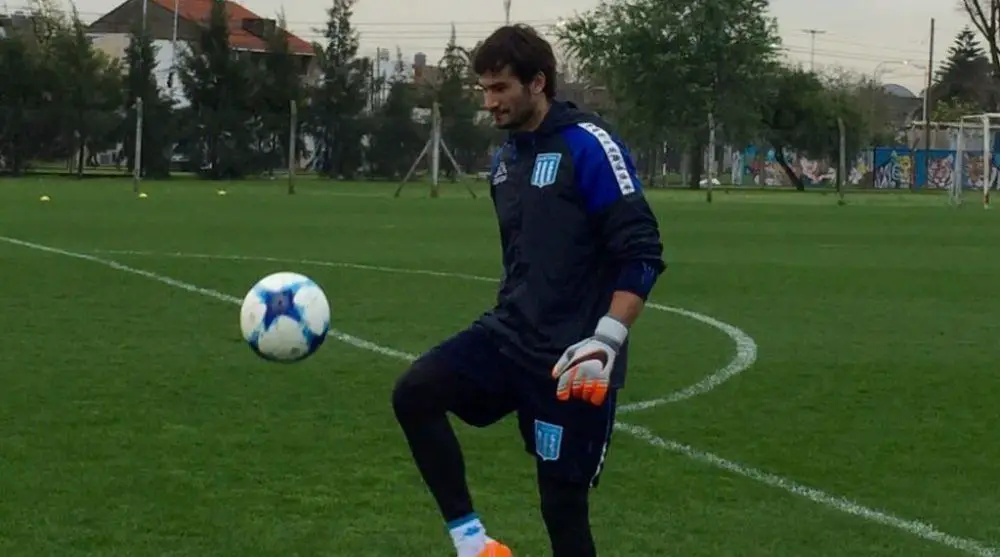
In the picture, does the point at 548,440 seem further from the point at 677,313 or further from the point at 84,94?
the point at 84,94

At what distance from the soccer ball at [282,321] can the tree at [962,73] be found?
10473 cm

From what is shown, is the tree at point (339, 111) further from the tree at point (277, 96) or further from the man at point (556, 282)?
the man at point (556, 282)

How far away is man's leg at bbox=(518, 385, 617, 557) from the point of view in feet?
14.9

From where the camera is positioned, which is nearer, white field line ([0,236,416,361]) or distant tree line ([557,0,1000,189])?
white field line ([0,236,416,361])

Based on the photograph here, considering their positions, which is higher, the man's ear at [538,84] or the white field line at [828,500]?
the man's ear at [538,84]

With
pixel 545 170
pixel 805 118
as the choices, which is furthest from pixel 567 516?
pixel 805 118

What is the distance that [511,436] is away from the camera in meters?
7.48

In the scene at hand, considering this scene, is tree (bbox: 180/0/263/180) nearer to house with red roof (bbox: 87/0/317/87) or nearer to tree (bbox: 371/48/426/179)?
tree (bbox: 371/48/426/179)

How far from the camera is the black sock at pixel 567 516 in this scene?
182 inches

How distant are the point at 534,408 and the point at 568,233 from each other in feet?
1.76

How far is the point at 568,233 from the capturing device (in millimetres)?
4504

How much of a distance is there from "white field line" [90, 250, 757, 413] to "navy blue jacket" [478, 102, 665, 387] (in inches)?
144

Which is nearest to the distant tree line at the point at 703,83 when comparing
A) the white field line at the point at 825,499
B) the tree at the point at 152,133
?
the tree at the point at 152,133

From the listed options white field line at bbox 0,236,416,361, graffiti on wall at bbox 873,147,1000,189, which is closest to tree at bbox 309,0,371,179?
graffiti on wall at bbox 873,147,1000,189
